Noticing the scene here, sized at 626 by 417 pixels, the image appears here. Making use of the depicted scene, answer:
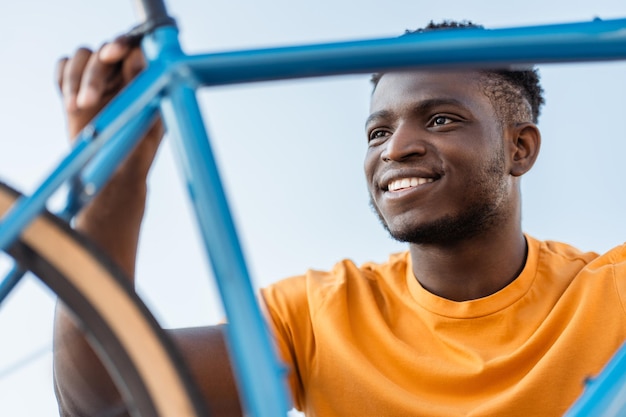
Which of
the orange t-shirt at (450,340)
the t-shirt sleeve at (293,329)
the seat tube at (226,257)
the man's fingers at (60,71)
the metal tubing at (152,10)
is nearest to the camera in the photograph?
the seat tube at (226,257)

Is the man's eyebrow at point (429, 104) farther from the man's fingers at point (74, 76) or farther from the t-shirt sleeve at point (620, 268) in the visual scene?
the man's fingers at point (74, 76)

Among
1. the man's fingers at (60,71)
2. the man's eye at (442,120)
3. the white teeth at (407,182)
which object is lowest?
the white teeth at (407,182)

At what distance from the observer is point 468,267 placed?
1.36m

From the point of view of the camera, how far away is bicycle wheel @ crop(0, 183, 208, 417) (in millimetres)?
660

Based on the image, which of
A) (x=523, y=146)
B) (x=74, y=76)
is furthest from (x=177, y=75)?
(x=523, y=146)

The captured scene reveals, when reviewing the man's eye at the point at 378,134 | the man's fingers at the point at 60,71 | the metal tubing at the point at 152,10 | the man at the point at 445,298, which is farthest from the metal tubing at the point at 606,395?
the man's eye at the point at 378,134

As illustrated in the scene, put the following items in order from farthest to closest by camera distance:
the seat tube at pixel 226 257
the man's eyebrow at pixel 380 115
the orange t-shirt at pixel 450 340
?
the man's eyebrow at pixel 380 115 → the orange t-shirt at pixel 450 340 → the seat tube at pixel 226 257

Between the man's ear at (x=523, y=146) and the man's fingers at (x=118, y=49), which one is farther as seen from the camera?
the man's ear at (x=523, y=146)

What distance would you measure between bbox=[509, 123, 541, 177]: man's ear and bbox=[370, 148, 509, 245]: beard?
2.9 inches

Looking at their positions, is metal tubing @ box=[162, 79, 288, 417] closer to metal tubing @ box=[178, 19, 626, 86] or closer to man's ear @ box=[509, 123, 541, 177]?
metal tubing @ box=[178, 19, 626, 86]

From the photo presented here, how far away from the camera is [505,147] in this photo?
57.6 inches

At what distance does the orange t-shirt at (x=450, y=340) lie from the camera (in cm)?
118

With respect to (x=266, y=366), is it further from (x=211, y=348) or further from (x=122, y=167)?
(x=211, y=348)

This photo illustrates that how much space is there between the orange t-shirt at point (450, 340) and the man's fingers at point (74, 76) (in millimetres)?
564
